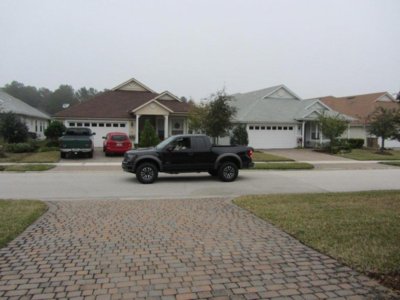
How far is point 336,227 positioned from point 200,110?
2293 centimetres

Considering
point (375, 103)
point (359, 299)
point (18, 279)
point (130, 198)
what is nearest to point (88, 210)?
point (130, 198)

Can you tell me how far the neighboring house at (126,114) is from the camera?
104 ft

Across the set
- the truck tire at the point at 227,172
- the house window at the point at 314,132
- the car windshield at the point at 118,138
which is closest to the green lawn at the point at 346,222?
the truck tire at the point at 227,172

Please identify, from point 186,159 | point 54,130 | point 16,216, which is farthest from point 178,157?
point 54,130

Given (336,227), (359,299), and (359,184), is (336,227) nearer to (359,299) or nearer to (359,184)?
(359,299)

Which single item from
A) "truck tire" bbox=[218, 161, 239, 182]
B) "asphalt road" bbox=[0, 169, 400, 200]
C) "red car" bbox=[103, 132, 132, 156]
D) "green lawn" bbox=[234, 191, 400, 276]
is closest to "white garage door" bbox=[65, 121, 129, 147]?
"red car" bbox=[103, 132, 132, 156]

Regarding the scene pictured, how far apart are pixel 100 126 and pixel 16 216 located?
83.3ft

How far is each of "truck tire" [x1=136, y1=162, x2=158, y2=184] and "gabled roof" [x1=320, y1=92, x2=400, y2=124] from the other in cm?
2990

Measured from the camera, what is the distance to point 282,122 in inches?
1330

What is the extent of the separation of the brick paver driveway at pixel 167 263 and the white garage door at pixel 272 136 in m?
25.9

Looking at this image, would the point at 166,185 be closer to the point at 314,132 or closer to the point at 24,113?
the point at 314,132

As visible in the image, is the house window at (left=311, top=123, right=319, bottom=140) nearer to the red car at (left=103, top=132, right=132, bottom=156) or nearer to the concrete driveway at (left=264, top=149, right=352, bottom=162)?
the concrete driveway at (left=264, top=149, right=352, bottom=162)

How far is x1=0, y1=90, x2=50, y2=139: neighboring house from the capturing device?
113 feet

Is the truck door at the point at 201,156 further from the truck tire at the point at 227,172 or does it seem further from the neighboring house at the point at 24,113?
the neighboring house at the point at 24,113
